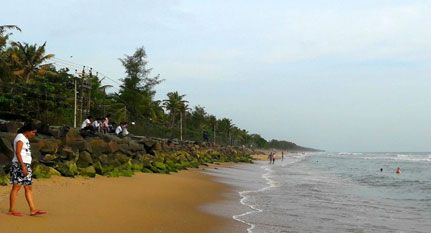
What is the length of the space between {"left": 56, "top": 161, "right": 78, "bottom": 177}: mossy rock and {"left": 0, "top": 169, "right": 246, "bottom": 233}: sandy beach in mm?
325

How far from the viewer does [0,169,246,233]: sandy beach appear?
761cm

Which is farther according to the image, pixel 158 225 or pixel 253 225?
pixel 253 225

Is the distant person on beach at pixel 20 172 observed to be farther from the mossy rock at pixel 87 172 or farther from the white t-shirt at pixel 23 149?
the mossy rock at pixel 87 172

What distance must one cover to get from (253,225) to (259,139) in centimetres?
14809

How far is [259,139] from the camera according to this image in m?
157

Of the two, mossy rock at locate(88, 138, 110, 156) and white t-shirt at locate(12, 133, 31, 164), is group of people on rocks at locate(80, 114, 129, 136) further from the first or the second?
white t-shirt at locate(12, 133, 31, 164)

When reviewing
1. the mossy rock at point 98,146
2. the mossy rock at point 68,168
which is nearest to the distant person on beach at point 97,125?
the mossy rock at point 98,146

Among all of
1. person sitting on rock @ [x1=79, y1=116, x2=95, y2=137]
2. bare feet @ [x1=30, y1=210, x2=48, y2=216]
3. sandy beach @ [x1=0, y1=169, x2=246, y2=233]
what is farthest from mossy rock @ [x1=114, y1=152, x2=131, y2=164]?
bare feet @ [x1=30, y1=210, x2=48, y2=216]

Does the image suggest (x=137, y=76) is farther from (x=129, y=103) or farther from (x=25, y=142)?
(x=25, y=142)

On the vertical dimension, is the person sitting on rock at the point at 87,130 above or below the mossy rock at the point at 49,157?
above

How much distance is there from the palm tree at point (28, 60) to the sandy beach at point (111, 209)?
25.3 meters

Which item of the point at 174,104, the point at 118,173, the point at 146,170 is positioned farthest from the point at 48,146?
the point at 174,104

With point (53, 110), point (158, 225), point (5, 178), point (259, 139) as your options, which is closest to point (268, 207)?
point (158, 225)

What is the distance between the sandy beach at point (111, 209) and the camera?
7.61 meters
